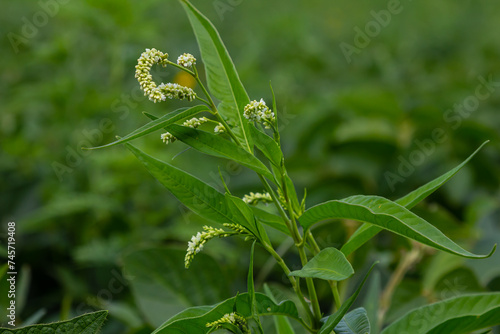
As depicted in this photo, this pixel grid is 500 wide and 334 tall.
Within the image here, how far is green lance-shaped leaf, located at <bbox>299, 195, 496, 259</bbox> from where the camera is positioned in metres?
0.57

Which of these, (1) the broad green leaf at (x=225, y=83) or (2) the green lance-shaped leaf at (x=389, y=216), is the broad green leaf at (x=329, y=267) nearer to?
(2) the green lance-shaped leaf at (x=389, y=216)

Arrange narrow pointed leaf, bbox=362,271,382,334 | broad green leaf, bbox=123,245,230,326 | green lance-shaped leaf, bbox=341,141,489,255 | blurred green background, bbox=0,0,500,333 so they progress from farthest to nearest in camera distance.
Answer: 1. blurred green background, bbox=0,0,500,333
2. broad green leaf, bbox=123,245,230,326
3. narrow pointed leaf, bbox=362,271,382,334
4. green lance-shaped leaf, bbox=341,141,489,255

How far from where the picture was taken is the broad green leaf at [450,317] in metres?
0.68

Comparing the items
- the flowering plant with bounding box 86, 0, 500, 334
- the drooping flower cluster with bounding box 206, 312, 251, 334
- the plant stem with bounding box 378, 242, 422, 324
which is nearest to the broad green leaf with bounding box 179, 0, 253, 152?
the flowering plant with bounding box 86, 0, 500, 334

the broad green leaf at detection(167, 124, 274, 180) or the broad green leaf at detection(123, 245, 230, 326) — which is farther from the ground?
the broad green leaf at detection(167, 124, 274, 180)

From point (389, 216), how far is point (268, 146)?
0.57 feet

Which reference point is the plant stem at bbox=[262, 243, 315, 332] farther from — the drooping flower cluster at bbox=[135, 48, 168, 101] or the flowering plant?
the drooping flower cluster at bbox=[135, 48, 168, 101]

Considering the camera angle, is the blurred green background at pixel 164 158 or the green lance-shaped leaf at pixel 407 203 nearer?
the green lance-shaped leaf at pixel 407 203

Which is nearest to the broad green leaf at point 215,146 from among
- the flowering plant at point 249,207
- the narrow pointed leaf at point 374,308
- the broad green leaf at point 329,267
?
the flowering plant at point 249,207

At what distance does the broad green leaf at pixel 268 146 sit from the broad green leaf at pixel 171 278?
530 mm

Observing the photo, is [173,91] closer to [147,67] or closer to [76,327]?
[147,67]

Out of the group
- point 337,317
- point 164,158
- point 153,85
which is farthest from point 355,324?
point 164,158

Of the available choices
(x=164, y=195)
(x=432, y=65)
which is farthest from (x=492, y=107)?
(x=164, y=195)

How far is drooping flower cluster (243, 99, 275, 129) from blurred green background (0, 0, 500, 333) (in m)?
0.50
